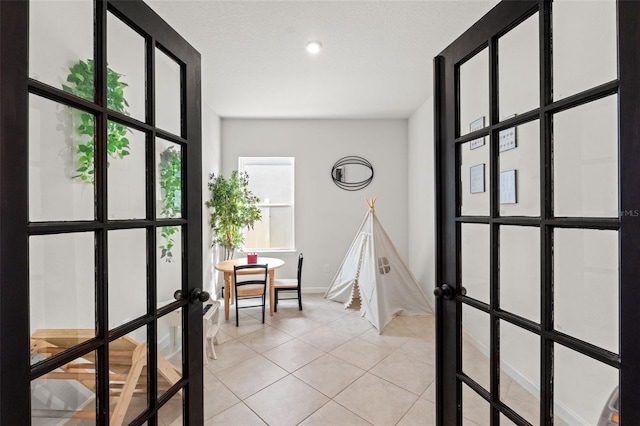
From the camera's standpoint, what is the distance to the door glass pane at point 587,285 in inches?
27.2

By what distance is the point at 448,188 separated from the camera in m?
1.23

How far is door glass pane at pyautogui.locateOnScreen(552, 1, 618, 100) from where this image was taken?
69cm

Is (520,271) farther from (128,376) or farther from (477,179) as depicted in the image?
(128,376)

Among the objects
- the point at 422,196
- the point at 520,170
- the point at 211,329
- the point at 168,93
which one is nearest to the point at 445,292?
the point at 520,170

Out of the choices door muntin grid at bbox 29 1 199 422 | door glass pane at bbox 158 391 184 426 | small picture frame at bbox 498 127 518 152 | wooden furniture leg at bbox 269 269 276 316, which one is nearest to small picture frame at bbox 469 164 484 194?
small picture frame at bbox 498 127 518 152

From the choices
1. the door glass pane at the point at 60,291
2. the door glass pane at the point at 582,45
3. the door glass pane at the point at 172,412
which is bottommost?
the door glass pane at the point at 172,412

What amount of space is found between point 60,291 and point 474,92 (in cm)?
156

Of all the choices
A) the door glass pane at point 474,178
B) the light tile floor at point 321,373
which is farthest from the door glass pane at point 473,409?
the light tile floor at point 321,373

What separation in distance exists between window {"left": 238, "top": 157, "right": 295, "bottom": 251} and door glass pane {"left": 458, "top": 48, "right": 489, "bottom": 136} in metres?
3.71

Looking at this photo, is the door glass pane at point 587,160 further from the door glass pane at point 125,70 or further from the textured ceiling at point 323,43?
the textured ceiling at point 323,43

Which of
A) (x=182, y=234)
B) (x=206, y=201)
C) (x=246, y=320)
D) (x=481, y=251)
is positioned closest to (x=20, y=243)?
(x=182, y=234)

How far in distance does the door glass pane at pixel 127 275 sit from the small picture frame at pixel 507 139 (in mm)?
1327

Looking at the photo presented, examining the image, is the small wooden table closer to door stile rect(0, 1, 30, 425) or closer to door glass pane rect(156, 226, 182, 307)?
door glass pane rect(156, 226, 182, 307)

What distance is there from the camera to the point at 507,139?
97cm
